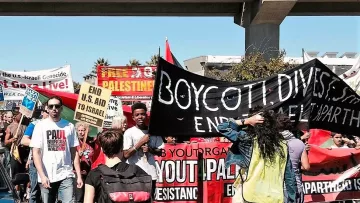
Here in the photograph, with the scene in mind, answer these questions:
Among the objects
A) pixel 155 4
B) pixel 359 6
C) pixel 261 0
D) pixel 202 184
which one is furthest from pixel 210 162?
pixel 359 6

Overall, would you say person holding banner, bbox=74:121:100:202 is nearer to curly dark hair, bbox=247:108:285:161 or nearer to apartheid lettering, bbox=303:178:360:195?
apartheid lettering, bbox=303:178:360:195

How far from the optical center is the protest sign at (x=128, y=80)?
23.8m

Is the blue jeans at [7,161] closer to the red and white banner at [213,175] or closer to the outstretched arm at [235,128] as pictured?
the red and white banner at [213,175]

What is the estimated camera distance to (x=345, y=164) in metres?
9.80

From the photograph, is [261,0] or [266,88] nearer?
[266,88]

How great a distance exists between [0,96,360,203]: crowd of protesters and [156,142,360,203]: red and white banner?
32cm

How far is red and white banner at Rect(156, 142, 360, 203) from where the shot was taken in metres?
9.63

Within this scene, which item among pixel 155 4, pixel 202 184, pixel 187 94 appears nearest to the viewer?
pixel 187 94

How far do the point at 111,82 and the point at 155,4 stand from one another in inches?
173

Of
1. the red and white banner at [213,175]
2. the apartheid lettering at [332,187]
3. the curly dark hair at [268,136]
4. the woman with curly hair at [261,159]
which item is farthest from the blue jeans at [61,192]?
the apartheid lettering at [332,187]

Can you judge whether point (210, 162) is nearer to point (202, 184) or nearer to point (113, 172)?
point (202, 184)

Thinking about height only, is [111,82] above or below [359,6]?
below

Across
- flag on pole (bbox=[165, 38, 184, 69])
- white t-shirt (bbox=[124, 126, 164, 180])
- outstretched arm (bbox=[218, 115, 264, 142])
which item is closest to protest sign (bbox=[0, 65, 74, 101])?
flag on pole (bbox=[165, 38, 184, 69])

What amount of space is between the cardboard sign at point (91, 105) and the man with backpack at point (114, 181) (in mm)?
6353
